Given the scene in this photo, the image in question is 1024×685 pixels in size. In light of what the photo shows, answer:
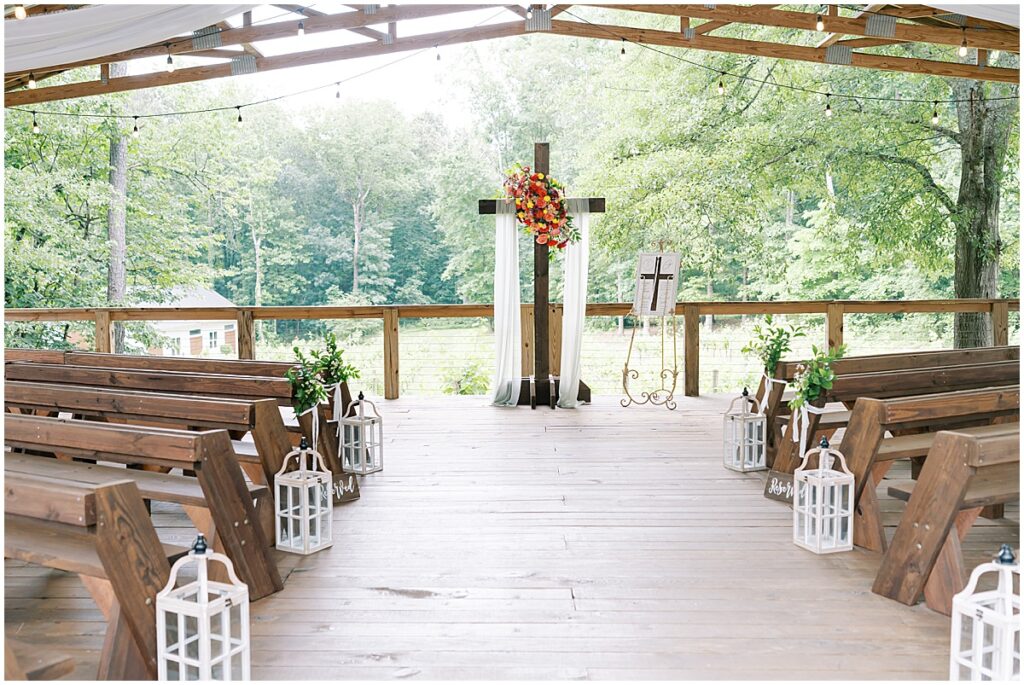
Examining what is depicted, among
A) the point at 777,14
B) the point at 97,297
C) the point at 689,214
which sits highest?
the point at 777,14

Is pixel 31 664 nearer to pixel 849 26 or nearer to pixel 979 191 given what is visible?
pixel 849 26

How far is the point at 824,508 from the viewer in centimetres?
333

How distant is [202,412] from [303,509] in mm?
579

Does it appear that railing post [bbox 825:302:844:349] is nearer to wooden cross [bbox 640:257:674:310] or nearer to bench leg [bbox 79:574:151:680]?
wooden cross [bbox 640:257:674:310]

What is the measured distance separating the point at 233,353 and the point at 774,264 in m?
11.1

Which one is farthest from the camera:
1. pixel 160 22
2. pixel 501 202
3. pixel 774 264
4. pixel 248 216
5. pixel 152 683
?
pixel 248 216

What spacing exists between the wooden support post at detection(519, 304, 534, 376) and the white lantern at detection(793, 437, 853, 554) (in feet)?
12.6

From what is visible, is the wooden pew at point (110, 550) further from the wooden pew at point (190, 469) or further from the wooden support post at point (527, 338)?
the wooden support post at point (527, 338)

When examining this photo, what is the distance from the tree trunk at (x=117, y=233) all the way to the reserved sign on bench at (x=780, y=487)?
900 centimetres

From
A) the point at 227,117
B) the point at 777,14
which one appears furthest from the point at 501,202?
the point at 227,117

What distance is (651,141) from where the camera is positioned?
11375 mm

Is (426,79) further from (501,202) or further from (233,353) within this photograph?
(501,202)

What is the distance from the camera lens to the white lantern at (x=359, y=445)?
178 inches

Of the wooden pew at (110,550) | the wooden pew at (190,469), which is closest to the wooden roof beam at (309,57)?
the wooden pew at (190,469)
